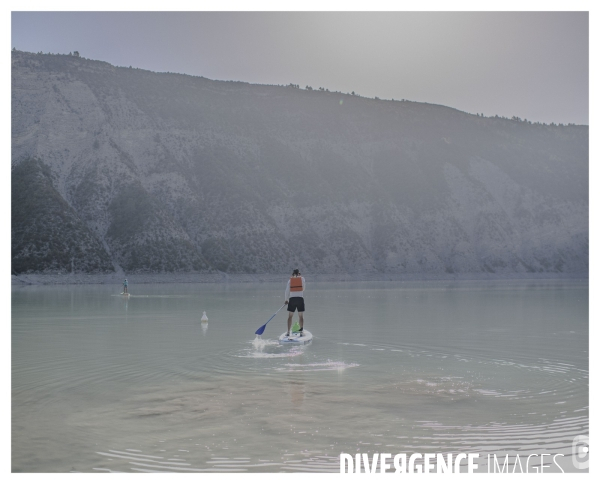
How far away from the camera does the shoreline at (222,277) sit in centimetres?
8100

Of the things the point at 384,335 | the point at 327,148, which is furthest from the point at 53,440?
the point at 327,148

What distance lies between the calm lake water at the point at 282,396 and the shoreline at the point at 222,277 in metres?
58.7

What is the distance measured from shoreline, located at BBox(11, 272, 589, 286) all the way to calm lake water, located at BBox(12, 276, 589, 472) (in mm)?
58670

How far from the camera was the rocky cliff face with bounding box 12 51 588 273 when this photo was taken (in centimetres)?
9469

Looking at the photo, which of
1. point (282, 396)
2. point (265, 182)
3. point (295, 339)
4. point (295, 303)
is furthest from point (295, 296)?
point (265, 182)

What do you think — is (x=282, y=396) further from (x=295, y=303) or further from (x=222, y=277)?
(x=222, y=277)

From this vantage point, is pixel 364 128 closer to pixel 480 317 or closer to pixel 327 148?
pixel 327 148

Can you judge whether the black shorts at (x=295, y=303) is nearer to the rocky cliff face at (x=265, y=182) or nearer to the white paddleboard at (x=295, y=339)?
the white paddleboard at (x=295, y=339)

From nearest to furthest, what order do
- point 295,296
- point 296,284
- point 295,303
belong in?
point 295,303 → point 295,296 → point 296,284

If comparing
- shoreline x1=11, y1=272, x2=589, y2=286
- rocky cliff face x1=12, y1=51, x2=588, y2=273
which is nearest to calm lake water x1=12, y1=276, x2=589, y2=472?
shoreline x1=11, y1=272, x2=589, y2=286

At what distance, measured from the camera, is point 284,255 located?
101750 millimetres

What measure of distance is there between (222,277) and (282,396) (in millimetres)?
81171

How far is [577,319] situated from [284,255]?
7357 centimetres

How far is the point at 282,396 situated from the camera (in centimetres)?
1230
